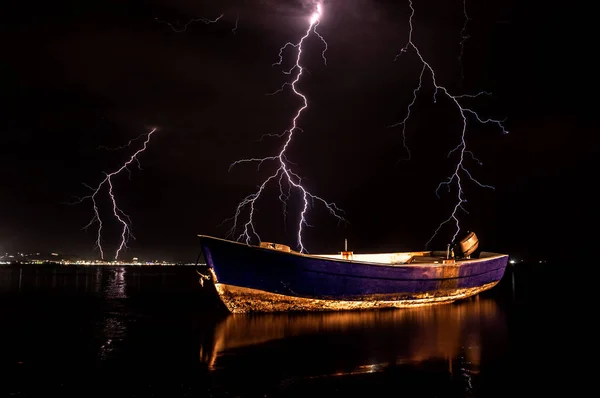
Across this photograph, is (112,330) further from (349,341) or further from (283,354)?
(349,341)

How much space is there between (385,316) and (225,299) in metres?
4.02

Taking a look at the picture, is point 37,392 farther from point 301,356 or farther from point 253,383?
point 301,356

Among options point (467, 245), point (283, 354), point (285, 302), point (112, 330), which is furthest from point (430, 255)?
point (283, 354)

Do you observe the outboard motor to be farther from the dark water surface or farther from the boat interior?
the dark water surface

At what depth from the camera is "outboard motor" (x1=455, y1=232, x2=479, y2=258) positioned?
A: 18156mm

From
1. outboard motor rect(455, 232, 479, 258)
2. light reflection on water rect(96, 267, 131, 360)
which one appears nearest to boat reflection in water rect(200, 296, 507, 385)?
light reflection on water rect(96, 267, 131, 360)

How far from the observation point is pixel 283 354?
8.49m

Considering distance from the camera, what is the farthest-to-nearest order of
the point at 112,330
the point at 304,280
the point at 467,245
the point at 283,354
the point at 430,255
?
the point at 430,255 → the point at 467,245 → the point at 304,280 → the point at 112,330 → the point at 283,354

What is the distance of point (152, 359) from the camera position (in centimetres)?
809

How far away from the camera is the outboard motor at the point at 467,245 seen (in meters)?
18.2

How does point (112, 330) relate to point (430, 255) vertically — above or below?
below

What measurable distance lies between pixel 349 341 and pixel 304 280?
130 inches

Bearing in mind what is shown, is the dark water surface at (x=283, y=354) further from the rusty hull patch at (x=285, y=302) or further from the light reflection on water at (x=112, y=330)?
the rusty hull patch at (x=285, y=302)

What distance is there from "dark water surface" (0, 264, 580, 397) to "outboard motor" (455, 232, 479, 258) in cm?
364
